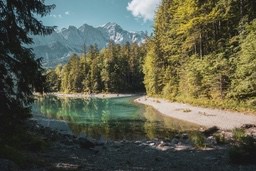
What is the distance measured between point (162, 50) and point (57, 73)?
3821 inches

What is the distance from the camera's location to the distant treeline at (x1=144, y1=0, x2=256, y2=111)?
31578 millimetres

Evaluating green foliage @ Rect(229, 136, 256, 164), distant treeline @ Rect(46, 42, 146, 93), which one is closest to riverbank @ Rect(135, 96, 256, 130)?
green foliage @ Rect(229, 136, 256, 164)

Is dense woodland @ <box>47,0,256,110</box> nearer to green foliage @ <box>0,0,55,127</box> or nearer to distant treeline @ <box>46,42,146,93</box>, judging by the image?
green foliage @ <box>0,0,55,127</box>

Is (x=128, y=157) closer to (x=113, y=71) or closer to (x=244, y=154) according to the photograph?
(x=244, y=154)

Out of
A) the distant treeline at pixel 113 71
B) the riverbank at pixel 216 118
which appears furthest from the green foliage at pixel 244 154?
the distant treeline at pixel 113 71

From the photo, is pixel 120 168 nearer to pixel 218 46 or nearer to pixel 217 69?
pixel 217 69

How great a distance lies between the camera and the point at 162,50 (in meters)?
66.8

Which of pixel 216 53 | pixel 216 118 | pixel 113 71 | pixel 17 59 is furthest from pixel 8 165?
pixel 113 71

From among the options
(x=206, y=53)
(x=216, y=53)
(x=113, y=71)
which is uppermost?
(x=113, y=71)

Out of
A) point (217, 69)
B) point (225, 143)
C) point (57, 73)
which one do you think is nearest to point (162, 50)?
point (217, 69)

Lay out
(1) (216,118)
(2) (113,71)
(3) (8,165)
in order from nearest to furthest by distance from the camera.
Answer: (3) (8,165)
(1) (216,118)
(2) (113,71)

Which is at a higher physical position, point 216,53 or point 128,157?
point 216,53

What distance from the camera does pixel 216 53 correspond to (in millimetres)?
42500

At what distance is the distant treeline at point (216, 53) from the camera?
31.6 m
